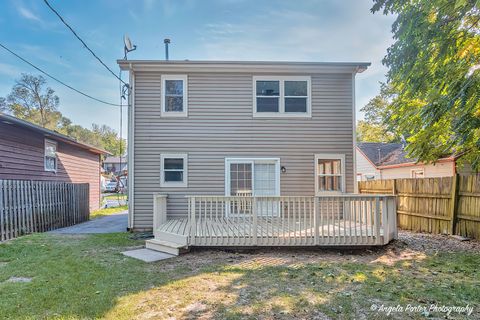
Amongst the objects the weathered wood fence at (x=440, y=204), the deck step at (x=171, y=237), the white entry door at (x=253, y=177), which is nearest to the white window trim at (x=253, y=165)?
the white entry door at (x=253, y=177)

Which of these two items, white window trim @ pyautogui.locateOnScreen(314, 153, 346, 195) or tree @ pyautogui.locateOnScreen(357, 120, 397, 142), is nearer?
white window trim @ pyautogui.locateOnScreen(314, 153, 346, 195)

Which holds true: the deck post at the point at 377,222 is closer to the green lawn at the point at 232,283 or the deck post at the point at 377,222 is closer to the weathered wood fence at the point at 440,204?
the green lawn at the point at 232,283

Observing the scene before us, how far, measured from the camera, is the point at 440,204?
8.15m

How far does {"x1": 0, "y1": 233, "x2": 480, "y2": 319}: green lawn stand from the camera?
11.3ft

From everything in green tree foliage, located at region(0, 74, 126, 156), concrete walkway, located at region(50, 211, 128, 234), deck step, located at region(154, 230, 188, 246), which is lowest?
concrete walkway, located at region(50, 211, 128, 234)

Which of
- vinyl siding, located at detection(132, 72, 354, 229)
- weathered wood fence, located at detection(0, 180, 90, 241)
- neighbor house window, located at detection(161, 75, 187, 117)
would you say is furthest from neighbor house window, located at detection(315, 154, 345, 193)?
weathered wood fence, located at detection(0, 180, 90, 241)

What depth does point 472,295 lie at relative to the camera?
384 cm

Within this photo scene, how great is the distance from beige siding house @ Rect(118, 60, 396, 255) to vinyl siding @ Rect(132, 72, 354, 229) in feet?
0.10

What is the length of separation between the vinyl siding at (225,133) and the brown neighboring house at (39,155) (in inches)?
167

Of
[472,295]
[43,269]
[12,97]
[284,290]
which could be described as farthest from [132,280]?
[12,97]

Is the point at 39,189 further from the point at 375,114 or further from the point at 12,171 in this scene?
the point at 375,114

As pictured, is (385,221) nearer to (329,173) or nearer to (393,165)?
(329,173)

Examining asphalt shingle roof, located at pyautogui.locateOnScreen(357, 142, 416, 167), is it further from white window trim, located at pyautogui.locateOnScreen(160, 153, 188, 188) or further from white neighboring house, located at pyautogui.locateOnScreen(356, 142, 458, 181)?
white window trim, located at pyautogui.locateOnScreen(160, 153, 188, 188)

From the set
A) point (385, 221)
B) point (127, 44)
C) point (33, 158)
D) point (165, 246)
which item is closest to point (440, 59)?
point (385, 221)
